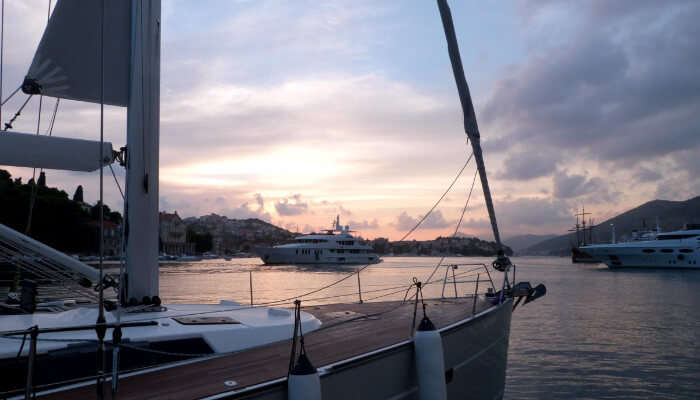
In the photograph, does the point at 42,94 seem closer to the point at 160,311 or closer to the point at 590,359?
the point at 160,311

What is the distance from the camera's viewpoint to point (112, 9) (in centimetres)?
571

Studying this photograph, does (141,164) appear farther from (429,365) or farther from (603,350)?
(603,350)

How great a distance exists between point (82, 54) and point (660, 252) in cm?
7402

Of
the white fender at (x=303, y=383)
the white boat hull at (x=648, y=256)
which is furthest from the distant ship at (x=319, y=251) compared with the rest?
the white fender at (x=303, y=383)

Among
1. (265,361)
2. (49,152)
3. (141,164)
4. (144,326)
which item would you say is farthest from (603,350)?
(49,152)

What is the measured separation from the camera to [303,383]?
3.86m

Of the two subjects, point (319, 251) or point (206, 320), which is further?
point (319, 251)

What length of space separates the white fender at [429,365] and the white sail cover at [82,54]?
4.46 metres

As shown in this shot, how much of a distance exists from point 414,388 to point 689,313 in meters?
21.0

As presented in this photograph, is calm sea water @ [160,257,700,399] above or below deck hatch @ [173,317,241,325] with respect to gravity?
below

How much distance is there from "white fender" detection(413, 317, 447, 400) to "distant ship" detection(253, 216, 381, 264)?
6532 centimetres

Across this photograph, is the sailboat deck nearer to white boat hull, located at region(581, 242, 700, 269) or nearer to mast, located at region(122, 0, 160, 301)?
mast, located at region(122, 0, 160, 301)

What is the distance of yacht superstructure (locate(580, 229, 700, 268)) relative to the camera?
62.2m

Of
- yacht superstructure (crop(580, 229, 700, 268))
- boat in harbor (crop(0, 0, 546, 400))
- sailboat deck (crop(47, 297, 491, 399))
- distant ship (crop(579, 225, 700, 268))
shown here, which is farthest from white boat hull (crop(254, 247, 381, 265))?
boat in harbor (crop(0, 0, 546, 400))
